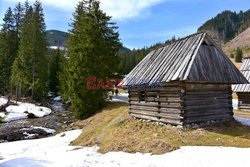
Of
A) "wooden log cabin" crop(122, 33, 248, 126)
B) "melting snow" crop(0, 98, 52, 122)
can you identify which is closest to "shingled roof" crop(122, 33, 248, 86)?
"wooden log cabin" crop(122, 33, 248, 126)

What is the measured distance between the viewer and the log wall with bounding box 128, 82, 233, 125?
52.9ft

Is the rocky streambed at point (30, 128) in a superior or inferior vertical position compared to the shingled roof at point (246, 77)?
inferior

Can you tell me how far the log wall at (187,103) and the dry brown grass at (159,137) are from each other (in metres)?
0.71

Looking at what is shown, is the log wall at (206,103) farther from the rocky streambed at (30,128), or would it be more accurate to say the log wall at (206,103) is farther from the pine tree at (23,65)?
the pine tree at (23,65)

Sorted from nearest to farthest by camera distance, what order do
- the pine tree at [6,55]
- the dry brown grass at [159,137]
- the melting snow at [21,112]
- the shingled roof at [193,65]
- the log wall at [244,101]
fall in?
1. the dry brown grass at [159,137]
2. the shingled roof at [193,65]
3. the log wall at [244,101]
4. the melting snow at [21,112]
5. the pine tree at [6,55]

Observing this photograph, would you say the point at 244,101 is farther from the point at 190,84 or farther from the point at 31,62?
the point at 31,62

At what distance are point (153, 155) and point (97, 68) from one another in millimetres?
19672

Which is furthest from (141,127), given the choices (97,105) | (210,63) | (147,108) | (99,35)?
(99,35)

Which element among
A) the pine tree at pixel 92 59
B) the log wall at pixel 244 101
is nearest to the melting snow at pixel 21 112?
the pine tree at pixel 92 59

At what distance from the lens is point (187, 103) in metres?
16.1

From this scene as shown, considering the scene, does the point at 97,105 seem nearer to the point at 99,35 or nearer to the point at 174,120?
the point at 99,35

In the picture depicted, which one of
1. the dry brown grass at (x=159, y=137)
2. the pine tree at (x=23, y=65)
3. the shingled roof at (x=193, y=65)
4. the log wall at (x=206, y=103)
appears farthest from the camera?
the pine tree at (x=23, y=65)

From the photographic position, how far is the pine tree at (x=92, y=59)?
30.1m

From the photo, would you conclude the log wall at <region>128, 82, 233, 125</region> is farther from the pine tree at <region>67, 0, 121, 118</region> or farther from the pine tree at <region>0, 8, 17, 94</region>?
the pine tree at <region>0, 8, 17, 94</region>
